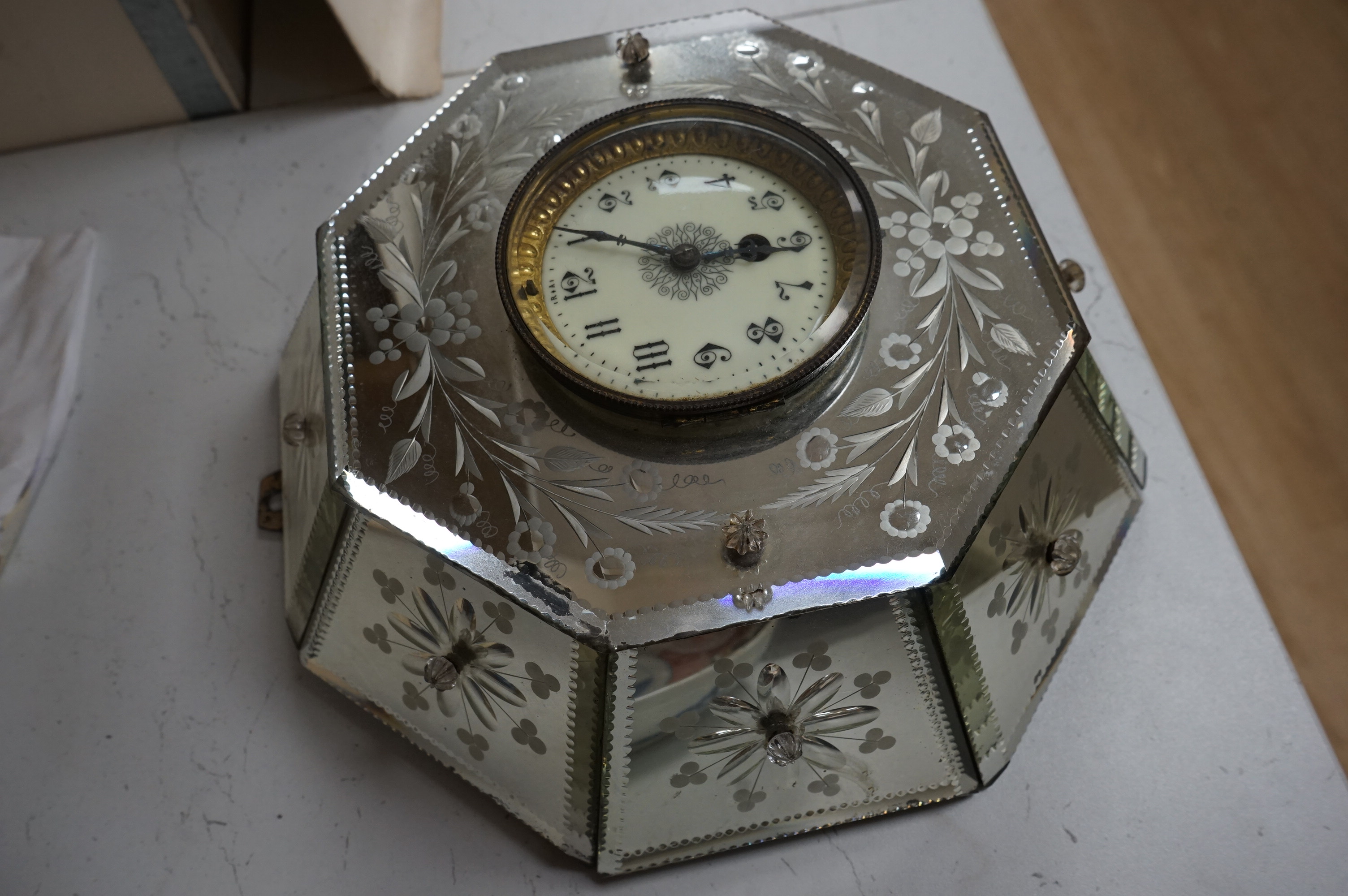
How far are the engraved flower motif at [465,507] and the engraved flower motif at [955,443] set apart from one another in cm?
43

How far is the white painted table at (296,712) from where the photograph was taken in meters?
1.08

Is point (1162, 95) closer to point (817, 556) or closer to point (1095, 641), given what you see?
point (1095, 641)

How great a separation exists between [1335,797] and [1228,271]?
3.70 ft

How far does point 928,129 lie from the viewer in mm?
1197

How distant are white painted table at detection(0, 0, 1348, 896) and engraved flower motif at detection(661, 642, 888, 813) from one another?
0.11 meters

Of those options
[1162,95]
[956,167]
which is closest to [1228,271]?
[1162,95]

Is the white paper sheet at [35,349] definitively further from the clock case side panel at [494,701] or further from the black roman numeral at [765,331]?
the black roman numeral at [765,331]

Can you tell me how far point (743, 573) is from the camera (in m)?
0.94

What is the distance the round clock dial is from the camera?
1.01 metres

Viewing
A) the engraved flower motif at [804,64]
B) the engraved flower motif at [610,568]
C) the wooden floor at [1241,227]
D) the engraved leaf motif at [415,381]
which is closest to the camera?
the engraved flower motif at [610,568]

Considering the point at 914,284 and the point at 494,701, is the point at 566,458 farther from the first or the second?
the point at 914,284

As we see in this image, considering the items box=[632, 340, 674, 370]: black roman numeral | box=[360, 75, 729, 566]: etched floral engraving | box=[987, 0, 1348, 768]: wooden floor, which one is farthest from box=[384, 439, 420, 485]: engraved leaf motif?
box=[987, 0, 1348, 768]: wooden floor

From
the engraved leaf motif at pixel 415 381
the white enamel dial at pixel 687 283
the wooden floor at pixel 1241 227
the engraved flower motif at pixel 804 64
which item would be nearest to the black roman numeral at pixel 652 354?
the white enamel dial at pixel 687 283

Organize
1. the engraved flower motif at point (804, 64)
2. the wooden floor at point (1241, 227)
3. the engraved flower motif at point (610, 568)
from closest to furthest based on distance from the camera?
1. the engraved flower motif at point (610, 568)
2. the engraved flower motif at point (804, 64)
3. the wooden floor at point (1241, 227)
